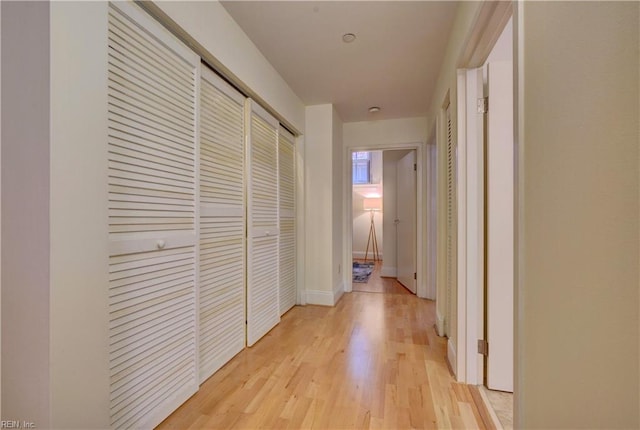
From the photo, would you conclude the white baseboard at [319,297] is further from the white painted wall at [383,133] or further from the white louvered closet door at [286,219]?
the white painted wall at [383,133]

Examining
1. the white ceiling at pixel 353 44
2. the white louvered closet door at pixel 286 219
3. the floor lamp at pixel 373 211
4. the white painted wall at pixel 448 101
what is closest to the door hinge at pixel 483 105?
the white painted wall at pixel 448 101

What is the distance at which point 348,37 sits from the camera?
205cm

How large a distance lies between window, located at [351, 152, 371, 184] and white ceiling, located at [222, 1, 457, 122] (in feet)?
13.9

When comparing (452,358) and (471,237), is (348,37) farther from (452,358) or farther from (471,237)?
(452,358)

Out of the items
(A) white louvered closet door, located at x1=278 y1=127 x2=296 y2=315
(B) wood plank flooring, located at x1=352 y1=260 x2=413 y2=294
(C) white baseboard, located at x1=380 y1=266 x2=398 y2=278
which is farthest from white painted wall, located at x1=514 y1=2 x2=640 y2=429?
(C) white baseboard, located at x1=380 y1=266 x2=398 y2=278

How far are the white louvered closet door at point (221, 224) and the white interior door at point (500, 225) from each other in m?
1.68

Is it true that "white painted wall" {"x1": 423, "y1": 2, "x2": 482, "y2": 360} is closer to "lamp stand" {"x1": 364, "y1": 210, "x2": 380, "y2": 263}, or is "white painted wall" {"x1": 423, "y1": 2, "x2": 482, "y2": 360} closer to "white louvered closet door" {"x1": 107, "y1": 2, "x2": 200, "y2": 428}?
"white louvered closet door" {"x1": 107, "y1": 2, "x2": 200, "y2": 428}

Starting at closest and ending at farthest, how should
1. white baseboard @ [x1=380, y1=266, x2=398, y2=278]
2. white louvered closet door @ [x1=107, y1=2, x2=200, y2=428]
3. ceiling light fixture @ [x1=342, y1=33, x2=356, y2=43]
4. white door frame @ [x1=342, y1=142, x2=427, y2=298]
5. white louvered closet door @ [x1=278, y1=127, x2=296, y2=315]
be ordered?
white louvered closet door @ [x1=107, y1=2, x2=200, y2=428], ceiling light fixture @ [x1=342, y1=33, x2=356, y2=43], white louvered closet door @ [x1=278, y1=127, x2=296, y2=315], white door frame @ [x1=342, y1=142, x2=427, y2=298], white baseboard @ [x1=380, y1=266, x2=398, y2=278]

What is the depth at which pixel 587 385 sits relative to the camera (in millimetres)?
588

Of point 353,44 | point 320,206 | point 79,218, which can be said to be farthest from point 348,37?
point 79,218

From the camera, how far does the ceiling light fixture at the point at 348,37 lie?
2.03 metres

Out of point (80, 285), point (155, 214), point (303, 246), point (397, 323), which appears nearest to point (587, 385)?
point (80, 285)

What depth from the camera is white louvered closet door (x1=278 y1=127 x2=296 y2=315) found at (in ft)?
9.31

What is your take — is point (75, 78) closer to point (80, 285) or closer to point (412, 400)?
point (80, 285)
